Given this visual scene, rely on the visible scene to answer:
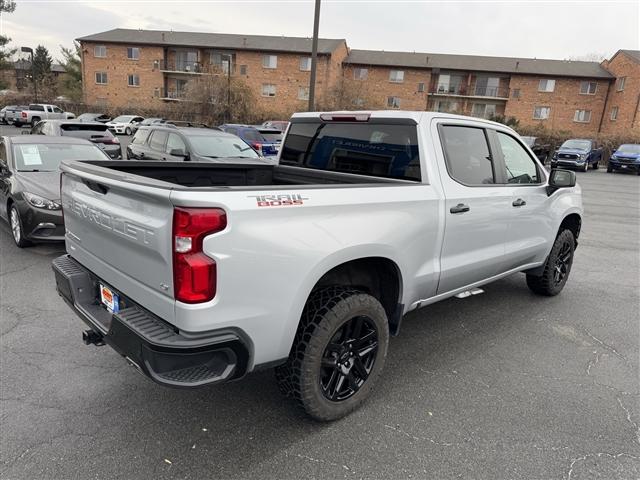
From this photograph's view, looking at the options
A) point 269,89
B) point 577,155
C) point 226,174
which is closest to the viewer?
point 226,174

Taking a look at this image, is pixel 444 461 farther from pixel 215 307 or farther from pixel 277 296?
pixel 215 307

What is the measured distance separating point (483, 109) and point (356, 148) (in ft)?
165

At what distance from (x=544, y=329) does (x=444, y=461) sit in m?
2.42

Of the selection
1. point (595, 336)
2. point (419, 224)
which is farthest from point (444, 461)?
point (595, 336)

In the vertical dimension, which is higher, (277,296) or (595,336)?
(277,296)

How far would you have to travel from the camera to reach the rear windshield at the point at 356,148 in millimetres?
3404

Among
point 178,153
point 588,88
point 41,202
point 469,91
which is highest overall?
point 588,88

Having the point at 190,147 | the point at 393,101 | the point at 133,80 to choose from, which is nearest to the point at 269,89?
the point at 393,101

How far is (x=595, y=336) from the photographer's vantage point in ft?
14.3

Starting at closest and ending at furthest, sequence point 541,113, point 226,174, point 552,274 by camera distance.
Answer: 1. point 226,174
2. point 552,274
3. point 541,113

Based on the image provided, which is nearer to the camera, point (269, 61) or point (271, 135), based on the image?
point (271, 135)

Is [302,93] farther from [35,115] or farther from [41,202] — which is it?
[41,202]

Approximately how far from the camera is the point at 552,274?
508 centimetres

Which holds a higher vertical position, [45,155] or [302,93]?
[302,93]
